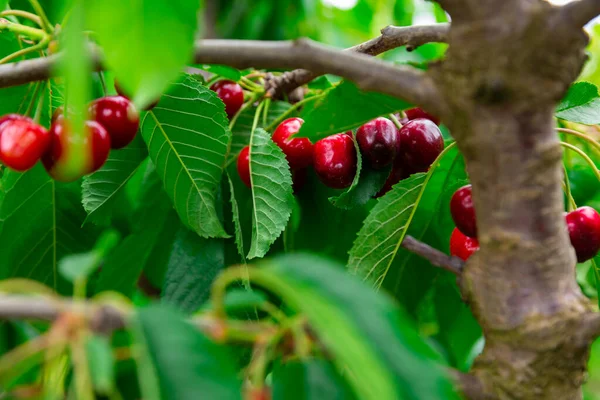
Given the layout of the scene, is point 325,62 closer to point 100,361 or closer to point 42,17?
point 100,361

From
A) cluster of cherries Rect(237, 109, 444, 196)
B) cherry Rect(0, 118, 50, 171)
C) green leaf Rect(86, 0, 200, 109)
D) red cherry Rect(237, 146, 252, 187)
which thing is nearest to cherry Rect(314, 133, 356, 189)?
cluster of cherries Rect(237, 109, 444, 196)

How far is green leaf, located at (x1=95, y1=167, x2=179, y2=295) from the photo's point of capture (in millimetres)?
981

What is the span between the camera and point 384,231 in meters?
0.87

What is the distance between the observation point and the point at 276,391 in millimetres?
498

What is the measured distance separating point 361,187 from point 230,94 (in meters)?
0.26

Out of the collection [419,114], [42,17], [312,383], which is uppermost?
[42,17]

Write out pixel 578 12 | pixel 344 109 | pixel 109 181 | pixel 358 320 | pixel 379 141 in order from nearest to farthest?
pixel 358 320
pixel 578 12
pixel 344 109
pixel 379 141
pixel 109 181

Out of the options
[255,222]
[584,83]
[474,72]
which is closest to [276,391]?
[474,72]

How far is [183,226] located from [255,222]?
0.15m

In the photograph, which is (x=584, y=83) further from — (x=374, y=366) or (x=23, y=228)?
(x=23, y=228)

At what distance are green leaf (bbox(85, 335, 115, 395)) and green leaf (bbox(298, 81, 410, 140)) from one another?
401 millimetres

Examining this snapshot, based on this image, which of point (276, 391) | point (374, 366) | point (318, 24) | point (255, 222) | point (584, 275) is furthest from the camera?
point (318, 24)

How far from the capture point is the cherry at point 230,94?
1.03m

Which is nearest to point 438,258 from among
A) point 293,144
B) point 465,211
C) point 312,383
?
point 465,211
